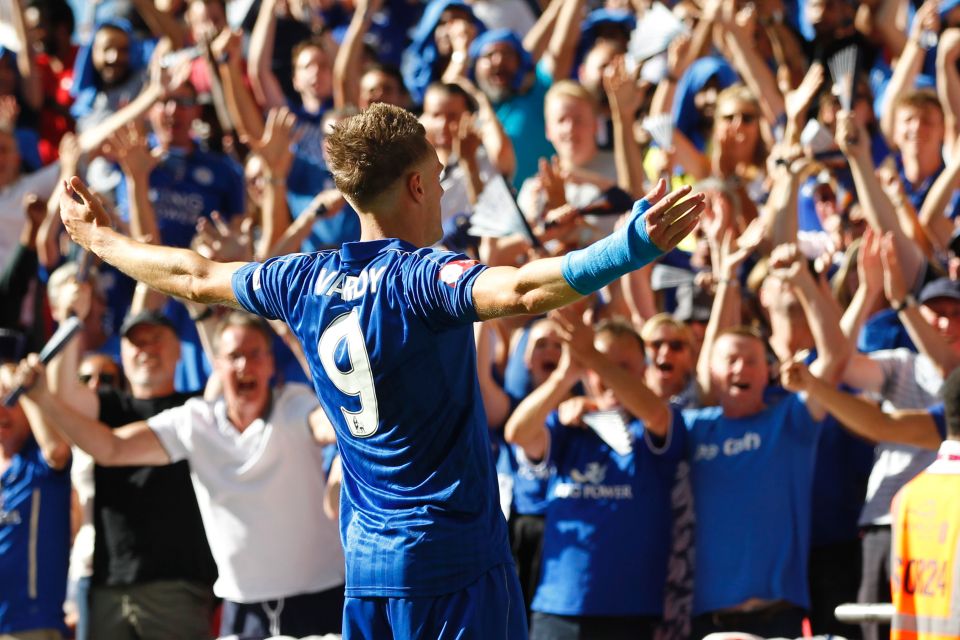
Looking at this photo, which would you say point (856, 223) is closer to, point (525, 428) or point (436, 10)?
point (525, 428)

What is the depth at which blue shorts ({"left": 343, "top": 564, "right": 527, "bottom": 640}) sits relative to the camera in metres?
3.57

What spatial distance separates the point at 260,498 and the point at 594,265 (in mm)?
3488

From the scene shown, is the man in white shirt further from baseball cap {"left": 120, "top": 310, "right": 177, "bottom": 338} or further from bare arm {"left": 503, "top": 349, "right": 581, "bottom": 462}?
bare arm {"left": 503, "top": 349, "right": 581, "bottom": 462}

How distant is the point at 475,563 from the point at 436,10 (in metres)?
6.70

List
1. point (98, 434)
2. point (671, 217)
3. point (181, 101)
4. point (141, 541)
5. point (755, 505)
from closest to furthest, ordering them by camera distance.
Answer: point (671, 217) → point (755, 505) → point (98, 434) → point (141, 541) → point (181, 101)

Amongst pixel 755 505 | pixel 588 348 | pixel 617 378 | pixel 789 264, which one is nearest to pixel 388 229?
pixel 588 348

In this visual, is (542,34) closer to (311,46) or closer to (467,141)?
(311,46)

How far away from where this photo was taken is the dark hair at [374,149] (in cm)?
360

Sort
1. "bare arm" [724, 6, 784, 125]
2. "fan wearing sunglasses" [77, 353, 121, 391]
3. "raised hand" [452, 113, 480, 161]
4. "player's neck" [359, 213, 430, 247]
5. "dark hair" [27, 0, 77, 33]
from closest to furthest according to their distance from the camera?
1. "player's neck" [359, 213, 430, 247]
2. "fan wearing sunglasses" [77, 353, 121, 391]
3. "raised hand" [452, 113, 480, 161]
4. "bare arm" [724, 6, 784, 125]
5. "dark hair" [27, 0, 77, 33]

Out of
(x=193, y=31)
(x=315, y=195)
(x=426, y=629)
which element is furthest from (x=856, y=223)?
(x=193, y=31)

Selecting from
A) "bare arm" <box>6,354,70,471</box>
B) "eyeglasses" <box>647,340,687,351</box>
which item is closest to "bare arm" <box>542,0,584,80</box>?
"eyeglasses" <box>647,340,687,351</box>

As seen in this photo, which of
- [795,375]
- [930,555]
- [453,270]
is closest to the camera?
[453,270]

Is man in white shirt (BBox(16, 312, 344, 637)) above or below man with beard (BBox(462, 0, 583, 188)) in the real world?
below

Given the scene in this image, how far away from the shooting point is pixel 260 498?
20.7 feet
